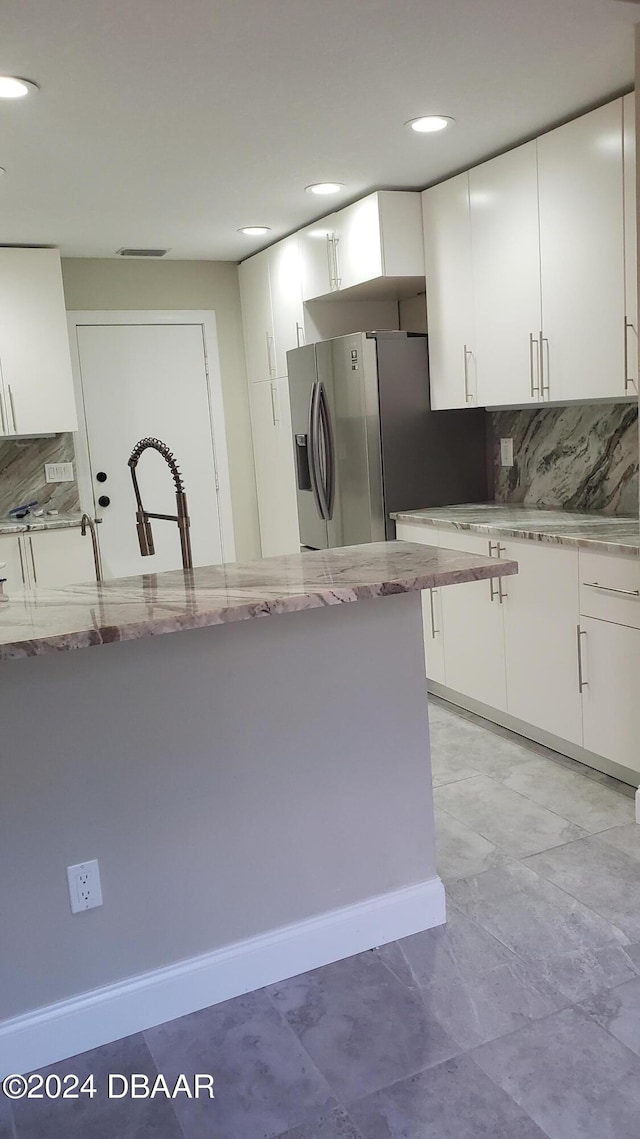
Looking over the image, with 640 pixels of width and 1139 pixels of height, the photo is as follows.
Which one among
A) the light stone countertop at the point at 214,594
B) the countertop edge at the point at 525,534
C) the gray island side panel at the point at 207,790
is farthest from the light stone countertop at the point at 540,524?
the gray island side panel at the point at 207,790

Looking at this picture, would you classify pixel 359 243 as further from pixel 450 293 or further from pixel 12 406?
pixel 12 406

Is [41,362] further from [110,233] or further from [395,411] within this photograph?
[395,411]

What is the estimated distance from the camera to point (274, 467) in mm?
5453

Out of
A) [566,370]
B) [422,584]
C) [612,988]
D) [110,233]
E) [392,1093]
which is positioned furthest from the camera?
[110,233]

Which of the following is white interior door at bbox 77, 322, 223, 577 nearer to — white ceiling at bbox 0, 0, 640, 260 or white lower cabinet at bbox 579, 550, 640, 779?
Answer: white ceiling at bbox 0, 0, 640, 260

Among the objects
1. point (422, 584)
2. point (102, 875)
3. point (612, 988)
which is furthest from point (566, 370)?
point (102, 875)

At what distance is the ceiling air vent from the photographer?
4984 millimetres

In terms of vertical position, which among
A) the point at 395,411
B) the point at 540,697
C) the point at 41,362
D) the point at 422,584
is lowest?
the point at 540,697

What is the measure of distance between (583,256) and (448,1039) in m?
2.56

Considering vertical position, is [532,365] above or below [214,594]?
above

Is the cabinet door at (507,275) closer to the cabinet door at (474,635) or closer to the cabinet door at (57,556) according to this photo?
the cabinet door at (474,635)

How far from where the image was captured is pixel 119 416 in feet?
17.6

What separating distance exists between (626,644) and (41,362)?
131 inches

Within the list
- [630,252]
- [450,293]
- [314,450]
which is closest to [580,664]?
[630,252]
